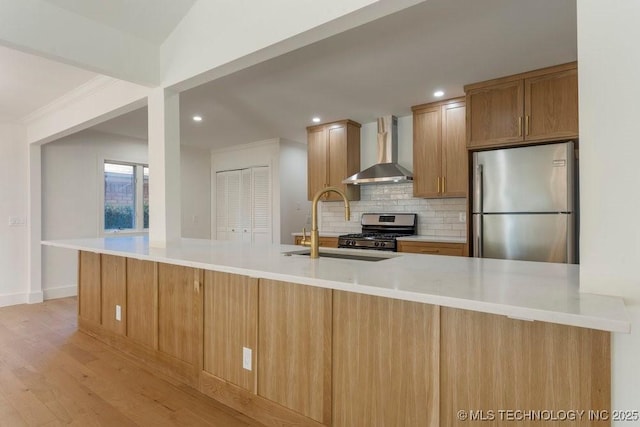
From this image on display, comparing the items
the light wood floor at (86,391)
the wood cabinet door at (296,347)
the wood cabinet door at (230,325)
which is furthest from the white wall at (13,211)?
the wood cabinet door at (296,347)

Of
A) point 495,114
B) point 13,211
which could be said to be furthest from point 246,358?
point 13,211

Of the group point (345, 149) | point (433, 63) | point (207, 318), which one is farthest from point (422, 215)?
point (207, 318)

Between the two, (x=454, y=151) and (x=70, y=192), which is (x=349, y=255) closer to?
(x=454, y=151)

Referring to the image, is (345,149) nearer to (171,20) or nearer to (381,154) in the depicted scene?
(381,154)

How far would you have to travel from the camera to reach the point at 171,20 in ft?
8.51

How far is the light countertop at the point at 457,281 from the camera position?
3.25ft

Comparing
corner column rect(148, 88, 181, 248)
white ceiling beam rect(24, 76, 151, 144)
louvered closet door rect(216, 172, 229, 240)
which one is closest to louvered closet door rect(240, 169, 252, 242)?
louvered closet door rect(216, 172, 229, 240)

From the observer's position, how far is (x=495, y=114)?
3.28 meters

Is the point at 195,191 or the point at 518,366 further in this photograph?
the point at 195,191

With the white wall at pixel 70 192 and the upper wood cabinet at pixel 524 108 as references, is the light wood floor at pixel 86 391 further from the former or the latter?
the upper wood cabinet at pixel 524 108

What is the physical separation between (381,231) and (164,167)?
9.34 feet

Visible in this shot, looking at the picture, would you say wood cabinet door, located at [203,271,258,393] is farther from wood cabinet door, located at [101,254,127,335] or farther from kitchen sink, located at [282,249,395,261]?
wood cabinet door, located at [101,254,127,335]

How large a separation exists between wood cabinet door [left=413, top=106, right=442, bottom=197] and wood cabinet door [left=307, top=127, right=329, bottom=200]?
4.24ft

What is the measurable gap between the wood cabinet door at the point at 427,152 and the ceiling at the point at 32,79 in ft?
10.9
